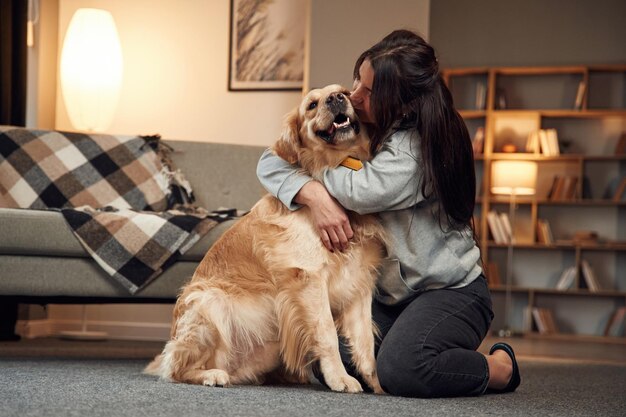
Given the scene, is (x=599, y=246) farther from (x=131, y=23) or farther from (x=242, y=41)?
(x=131, y=23)

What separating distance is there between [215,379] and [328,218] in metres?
0.56

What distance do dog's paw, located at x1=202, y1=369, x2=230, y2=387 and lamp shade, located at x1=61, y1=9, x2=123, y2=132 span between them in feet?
9.15

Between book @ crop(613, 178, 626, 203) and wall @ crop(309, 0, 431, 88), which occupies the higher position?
wall @ crop(309, 0, 431, 88)

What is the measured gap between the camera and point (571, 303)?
8.24 m

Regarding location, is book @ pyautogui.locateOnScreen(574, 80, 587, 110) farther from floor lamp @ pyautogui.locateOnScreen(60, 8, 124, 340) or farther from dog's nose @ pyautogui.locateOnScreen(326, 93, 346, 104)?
dog's nose @ pyautogui.locateOnScreen(326, 93, 346, 104)

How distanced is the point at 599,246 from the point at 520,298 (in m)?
0.96

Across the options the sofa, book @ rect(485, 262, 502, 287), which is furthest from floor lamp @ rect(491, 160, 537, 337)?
the sofa

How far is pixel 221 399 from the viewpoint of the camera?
2.13 metres

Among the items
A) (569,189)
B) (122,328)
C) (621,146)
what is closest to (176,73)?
(122,328)

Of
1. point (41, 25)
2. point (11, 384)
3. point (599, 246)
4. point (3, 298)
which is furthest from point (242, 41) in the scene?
point (599, 246)

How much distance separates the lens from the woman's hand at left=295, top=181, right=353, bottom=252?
2363 millimetres

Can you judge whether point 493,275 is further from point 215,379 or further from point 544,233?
point 215,379

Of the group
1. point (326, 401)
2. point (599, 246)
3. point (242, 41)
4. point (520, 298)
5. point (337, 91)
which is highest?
point (242, 41)

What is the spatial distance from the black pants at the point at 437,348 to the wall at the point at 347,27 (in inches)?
101
